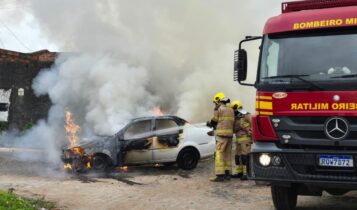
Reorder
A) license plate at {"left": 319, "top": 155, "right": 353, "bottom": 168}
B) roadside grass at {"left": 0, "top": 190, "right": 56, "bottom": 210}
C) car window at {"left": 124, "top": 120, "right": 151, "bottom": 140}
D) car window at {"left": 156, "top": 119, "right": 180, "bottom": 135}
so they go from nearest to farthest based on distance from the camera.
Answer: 1. license plate at {"left": 319, "top": 155, "right": 353, "bottom": 168}
2. roadside grass at {"left": 0, "top": 190, "right": 56, "bottom": 210}
3. car window at {"left": 124, "top": 120, "right": 151, "bottom": 140}
4. car window at {"left": 156, "top": 119, "right": 180, "bottom": 135}

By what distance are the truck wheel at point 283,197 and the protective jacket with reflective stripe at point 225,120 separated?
331 centimetres

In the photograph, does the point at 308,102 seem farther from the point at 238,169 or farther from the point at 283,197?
the point at 238,169

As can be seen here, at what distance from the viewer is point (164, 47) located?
58.9 feet

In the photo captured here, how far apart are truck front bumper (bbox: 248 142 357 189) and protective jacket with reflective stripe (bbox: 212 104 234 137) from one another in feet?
13.8

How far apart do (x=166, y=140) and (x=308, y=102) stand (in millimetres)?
6737

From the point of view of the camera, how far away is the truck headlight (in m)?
5.80

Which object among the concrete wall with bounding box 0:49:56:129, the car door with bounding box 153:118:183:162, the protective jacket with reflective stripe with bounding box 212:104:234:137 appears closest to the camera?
the protective jacket with reflective stripe with bounding box 212:104:234:137

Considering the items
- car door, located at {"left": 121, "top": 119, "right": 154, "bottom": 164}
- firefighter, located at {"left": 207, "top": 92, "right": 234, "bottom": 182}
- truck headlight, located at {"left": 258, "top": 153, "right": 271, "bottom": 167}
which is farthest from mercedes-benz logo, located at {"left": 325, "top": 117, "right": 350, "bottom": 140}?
car door, located at {"left": 121, "top": 119, "right": 154, "bottom": 164}

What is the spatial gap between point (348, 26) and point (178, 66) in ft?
40.9

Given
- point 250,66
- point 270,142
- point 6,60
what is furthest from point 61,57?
point 270,142

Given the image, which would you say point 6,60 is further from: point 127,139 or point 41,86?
point 127,139

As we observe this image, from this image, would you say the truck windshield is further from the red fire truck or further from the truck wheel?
the truck wheel

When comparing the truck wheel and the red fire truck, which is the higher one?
the red fire truck

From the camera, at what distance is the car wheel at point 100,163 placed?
11.5 meters
